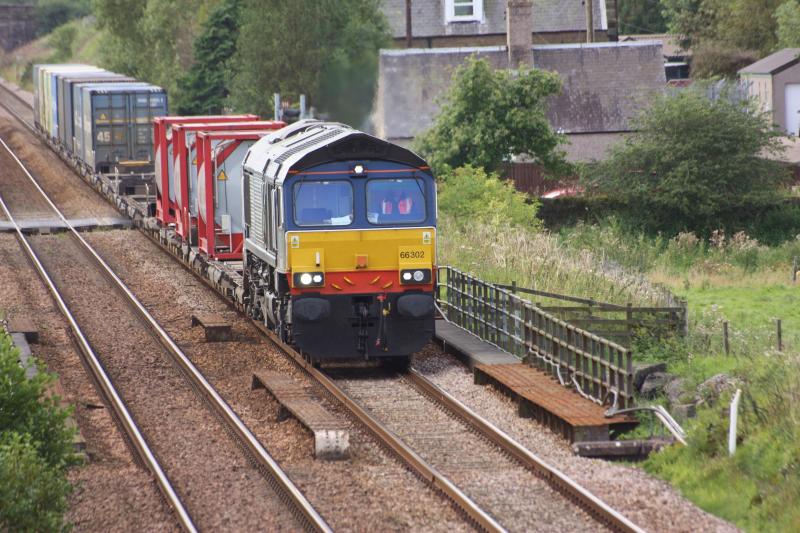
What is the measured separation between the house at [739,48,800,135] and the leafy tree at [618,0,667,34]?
936 inches

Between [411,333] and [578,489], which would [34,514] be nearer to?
[578,489]

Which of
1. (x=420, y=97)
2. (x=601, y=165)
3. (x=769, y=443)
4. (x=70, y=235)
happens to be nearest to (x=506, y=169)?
(x=601, y=165)

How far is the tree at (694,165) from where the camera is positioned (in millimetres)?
38469

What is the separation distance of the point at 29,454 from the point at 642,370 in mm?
8504

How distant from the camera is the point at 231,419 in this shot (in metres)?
15.9

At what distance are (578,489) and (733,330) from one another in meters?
9.27

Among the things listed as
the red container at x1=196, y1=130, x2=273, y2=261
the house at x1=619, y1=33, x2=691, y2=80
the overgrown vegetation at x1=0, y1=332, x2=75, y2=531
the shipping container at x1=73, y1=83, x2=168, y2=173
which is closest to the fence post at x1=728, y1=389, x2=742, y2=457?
the overgrown vegetation at x1=0, y1=332, x2=75, y2=531

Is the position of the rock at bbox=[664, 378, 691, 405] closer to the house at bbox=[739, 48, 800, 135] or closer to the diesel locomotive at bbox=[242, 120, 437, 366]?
the diesel locomotive at bbox=[242, 120, 437, 366]

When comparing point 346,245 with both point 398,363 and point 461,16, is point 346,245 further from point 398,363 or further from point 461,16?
point 461,16

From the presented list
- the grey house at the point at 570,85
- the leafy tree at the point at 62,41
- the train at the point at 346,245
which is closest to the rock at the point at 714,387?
the train at the point at 346,245

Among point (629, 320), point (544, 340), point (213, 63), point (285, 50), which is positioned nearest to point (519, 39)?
point (285, 50)

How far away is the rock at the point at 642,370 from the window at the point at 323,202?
14.0 feet

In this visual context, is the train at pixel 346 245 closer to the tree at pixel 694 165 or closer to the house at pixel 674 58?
the tree at pixel 694 165

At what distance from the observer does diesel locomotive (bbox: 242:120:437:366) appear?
18.0m
